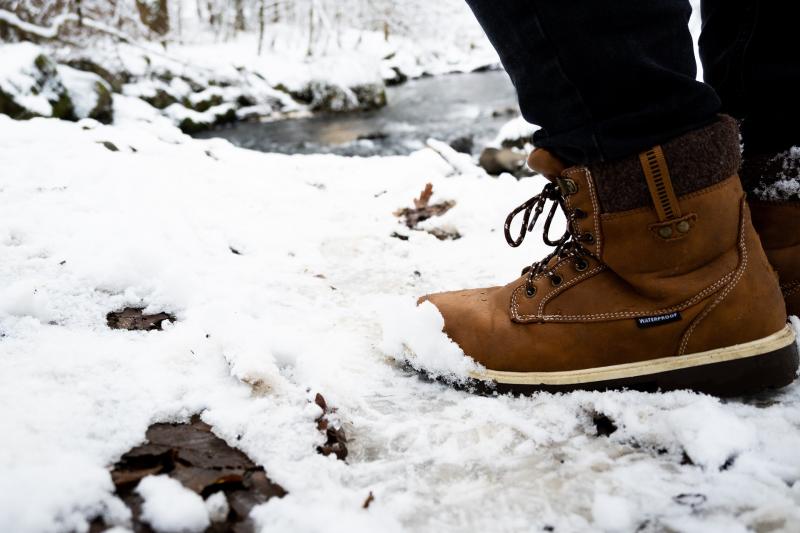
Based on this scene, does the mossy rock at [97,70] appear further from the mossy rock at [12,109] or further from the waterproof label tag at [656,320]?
the waterproof label tag at [656,320]

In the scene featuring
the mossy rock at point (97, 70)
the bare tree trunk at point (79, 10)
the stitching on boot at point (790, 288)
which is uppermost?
the bare tree trunk at point (79, 10)

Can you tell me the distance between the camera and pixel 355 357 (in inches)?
40.8

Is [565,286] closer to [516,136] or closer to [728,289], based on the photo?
[728,289]

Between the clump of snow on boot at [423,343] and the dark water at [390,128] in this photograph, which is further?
the dark water at [390,128]

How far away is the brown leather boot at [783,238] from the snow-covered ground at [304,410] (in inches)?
10.6

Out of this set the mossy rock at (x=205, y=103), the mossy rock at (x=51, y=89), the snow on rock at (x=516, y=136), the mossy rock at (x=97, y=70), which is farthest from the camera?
the mossy rock at (x=205, y=103)

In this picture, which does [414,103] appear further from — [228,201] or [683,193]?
[683,193]

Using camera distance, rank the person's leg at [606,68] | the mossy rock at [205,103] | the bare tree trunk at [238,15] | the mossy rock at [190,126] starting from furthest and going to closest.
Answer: the bare tree trunk at [238,15] < the mossy rock at [205,103] < the mossy rock at [190,126] < the person's leg at [606,68]

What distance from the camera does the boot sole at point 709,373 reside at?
2.68ft

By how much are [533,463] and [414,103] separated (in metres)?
10.0

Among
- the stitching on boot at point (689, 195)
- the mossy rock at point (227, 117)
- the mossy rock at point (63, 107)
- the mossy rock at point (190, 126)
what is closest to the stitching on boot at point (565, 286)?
the stitching on boot at point (689, 195)

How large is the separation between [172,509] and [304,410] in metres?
0.26

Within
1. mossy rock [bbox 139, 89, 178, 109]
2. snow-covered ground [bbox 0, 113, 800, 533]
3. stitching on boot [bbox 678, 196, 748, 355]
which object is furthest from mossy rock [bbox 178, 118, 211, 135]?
stitching on boot [bbox 678, 196, 748, 355]

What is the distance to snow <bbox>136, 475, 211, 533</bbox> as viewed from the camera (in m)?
0.55
